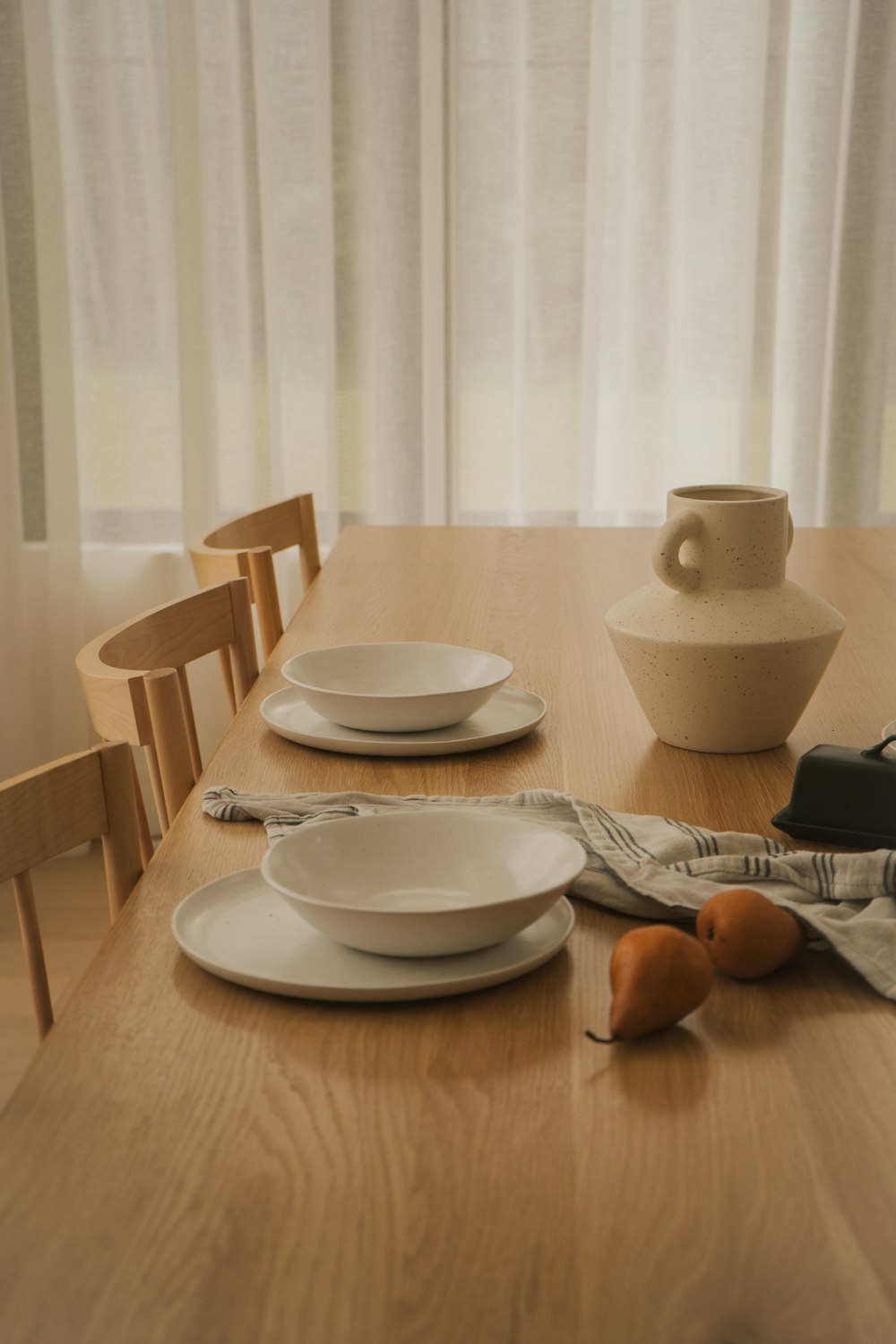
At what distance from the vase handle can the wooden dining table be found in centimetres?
36

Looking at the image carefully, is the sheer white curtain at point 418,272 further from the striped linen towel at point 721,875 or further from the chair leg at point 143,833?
the striped linen towel at point 721,875

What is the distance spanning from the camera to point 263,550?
6.02 ft

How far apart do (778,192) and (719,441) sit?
1.93 feet

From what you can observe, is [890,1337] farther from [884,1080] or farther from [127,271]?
[127,271]

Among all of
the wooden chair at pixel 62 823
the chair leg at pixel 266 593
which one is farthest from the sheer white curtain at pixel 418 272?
the wooden chair at pixel 62 823

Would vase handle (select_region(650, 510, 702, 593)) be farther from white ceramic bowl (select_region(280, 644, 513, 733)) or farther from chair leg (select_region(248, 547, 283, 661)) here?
chair leg (select_region(248, 547, 283, 661))

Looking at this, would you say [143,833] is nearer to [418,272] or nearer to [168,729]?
[168,729]

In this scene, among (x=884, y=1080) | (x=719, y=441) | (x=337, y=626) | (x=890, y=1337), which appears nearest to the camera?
(x=890, y=1337)

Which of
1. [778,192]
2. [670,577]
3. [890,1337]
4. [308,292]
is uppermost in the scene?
[778,192]

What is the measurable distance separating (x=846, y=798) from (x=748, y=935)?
235 mm

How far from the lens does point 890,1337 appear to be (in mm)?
479

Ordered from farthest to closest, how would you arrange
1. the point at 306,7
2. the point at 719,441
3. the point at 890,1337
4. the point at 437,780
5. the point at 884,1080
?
the point at 719,441 < the point at 306,7 < the point at 437,780 < the point at 884,1080 < the point at 890,1337

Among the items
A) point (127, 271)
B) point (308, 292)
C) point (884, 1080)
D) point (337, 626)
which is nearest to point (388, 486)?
point (308, 292)

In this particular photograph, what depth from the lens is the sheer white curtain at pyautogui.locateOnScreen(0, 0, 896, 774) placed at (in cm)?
297
